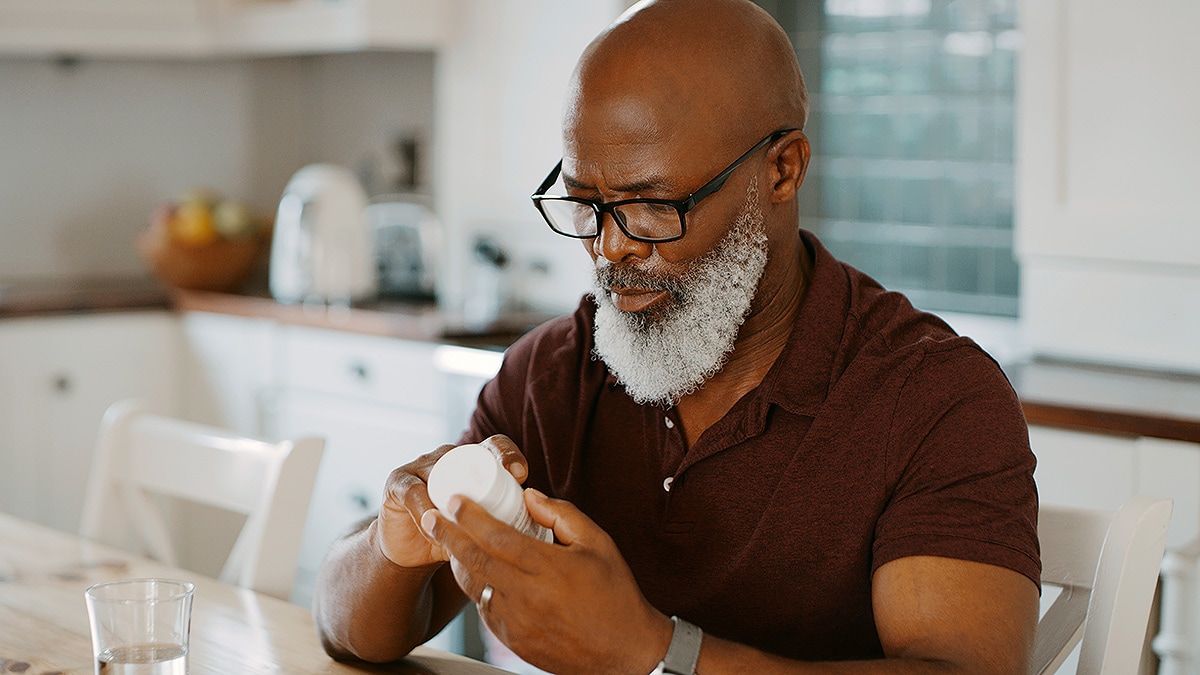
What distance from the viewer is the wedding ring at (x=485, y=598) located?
869mm

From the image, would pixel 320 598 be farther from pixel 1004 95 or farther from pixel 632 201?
pixel 1004 95

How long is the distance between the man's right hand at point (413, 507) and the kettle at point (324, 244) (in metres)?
2.07

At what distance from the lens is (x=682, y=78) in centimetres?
111

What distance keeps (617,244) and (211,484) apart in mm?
583

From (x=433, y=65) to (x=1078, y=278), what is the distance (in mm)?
1889

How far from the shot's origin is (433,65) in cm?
346

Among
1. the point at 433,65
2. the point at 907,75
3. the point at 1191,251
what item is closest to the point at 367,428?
Result: the point at 433,65

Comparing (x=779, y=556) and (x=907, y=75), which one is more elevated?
(x=907, y=75)

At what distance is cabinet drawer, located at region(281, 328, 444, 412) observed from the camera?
105 inches

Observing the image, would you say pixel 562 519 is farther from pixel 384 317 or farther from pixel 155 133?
pixel 155 133

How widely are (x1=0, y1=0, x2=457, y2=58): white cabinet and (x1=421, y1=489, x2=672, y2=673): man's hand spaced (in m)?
2.37

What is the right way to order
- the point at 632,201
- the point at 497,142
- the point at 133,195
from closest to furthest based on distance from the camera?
the point at 632,201
the point at 497,142
the point at 133,195

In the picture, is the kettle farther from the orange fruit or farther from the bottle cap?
the bottle cap

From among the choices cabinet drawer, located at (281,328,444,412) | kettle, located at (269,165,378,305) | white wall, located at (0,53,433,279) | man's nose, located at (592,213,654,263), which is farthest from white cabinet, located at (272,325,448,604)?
man's nose, located at (592,213,654,263)
